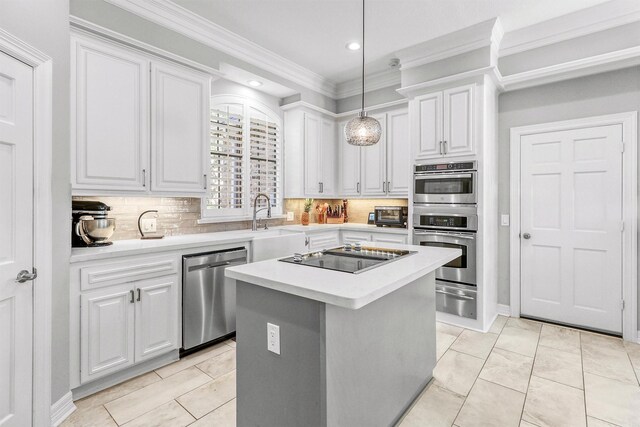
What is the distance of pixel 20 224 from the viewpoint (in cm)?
179

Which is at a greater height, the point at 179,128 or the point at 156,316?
the point at 179,128

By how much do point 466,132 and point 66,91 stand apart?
3.42 metres

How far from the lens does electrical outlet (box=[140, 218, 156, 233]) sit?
121 inches

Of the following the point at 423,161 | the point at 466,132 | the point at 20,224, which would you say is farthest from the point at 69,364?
the point at 466,132

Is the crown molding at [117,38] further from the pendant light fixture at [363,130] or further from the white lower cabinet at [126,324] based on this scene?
the white lower cabinet at [126,324]

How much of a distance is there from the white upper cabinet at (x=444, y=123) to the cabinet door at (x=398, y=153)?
566 millimetres

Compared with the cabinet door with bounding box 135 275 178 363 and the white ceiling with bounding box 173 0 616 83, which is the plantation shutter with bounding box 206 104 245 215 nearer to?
the white ceiling with bounding box 173 0 616 83

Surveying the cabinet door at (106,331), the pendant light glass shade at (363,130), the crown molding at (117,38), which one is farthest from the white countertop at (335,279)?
the crown molding at (117,38)

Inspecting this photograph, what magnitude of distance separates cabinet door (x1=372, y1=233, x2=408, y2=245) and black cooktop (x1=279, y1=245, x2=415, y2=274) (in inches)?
70.0

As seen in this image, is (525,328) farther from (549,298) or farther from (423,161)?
(423,161)

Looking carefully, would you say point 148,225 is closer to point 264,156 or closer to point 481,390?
point 264,156

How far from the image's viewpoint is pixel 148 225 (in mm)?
3092

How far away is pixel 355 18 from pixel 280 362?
308 centimetres

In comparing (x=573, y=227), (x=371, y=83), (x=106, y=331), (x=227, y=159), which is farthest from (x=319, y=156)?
(x=106, y=331)
